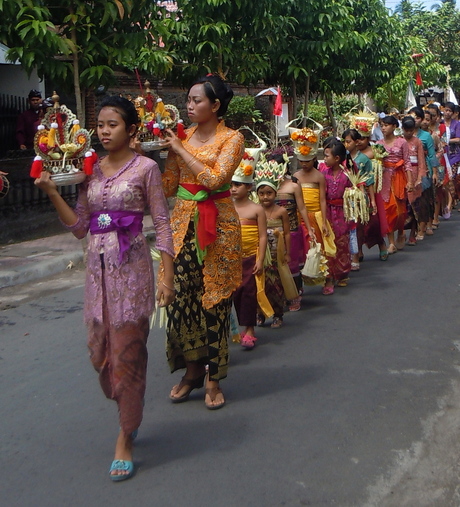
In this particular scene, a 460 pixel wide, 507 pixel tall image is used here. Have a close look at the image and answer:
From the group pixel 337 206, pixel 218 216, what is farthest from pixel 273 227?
pixel 218 216

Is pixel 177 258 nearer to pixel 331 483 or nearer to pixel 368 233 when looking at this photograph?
pixel 331 483

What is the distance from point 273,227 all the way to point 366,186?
274cm

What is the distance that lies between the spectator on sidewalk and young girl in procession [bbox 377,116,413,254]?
17.6 ft

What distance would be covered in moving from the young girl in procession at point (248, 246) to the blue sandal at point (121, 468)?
232 cm

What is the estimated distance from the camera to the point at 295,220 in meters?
7.28

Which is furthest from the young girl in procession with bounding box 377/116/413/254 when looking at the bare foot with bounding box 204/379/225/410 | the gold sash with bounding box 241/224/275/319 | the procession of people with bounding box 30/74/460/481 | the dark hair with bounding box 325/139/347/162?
the bare foot with bounding box 204/379/225/410

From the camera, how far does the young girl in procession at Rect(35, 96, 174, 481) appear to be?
3.84 meters

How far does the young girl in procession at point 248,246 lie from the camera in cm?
606

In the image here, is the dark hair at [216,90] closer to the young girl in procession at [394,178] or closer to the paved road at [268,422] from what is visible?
the paved road at [268,422]

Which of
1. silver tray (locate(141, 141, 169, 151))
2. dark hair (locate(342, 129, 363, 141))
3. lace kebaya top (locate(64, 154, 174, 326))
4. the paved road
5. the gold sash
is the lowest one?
the paved road

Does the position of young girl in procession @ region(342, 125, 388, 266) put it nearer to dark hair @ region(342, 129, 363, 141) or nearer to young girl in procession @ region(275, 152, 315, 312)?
dark hair @ region(342, 129, 363, 141)

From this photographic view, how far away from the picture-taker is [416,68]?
24219 millimetres

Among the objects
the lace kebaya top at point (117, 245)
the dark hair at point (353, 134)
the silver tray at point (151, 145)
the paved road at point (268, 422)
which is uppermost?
the silver tray at point (151, 145)

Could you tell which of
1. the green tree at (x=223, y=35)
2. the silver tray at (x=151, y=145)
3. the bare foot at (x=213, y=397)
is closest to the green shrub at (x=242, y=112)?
the green tree at (x=223, y=35)
